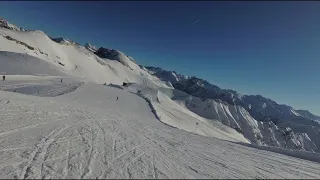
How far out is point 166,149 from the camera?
1362cm

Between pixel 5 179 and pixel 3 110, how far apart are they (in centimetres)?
1310

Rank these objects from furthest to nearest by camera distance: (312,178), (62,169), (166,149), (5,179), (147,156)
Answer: (166,149) < (147,156) < (312,178) < (62,169) < (5,179)

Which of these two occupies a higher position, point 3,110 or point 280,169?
point 280,169

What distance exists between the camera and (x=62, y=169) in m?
8.77

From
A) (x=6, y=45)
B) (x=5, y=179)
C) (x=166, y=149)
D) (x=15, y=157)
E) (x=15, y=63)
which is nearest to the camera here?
(x=5, y=179)

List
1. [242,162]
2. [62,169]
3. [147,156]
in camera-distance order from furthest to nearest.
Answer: [242,162] → [147,156] → [62,169]

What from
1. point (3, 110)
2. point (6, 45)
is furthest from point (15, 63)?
point (3, 110)

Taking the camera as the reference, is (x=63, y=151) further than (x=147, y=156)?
No

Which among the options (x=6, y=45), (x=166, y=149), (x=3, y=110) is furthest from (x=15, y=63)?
(x=166, y=149)

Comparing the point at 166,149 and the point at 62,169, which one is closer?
the point at 62,169

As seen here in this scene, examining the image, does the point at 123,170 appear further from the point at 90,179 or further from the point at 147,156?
the point at 147,156

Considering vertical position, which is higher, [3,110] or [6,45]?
[6,45]

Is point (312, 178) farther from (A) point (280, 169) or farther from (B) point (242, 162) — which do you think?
(B) point (242, 162)

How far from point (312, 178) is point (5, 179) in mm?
9760
